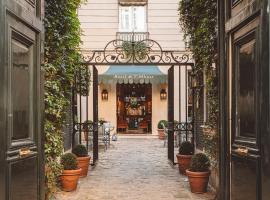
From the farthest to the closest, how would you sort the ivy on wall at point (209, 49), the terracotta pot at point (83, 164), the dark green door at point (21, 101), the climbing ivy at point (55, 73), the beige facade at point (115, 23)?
the beige facade at point (115, 23) → the terracotta pot at point (83, 164) → the ivy on wall at point (209, 49) → the climbing ivy at point (55, 73) → the dark green door at point (21, 101)

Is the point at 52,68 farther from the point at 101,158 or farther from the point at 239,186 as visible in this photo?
Answer: the point at 101,158

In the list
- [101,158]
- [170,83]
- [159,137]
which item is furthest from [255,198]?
[159,137]

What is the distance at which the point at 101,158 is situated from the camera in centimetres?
1376

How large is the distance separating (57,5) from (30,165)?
2803 mm

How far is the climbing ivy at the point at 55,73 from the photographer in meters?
6.07

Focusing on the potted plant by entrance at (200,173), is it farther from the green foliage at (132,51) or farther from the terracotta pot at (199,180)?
the green foliage at (132,51)

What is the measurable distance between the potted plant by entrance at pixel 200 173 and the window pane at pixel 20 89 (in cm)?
412

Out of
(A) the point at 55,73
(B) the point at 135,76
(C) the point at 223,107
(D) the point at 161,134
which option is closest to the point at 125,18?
(B) the point at 135,76

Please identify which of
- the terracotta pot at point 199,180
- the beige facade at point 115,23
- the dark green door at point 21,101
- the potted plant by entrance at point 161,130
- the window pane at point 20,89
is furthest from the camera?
the beige facade at point 115,23

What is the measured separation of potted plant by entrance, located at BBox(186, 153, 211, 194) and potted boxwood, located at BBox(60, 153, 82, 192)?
2.24m

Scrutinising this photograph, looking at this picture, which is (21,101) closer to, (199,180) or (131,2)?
(199,180)

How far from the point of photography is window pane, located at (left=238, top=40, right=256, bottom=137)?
4.29m

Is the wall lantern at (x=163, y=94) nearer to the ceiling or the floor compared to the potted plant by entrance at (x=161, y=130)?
nearer to the ceiling

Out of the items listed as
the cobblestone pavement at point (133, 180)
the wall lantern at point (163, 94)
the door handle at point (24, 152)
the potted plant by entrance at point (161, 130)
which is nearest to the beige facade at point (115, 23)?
the wall lantern at point (163, 94)
